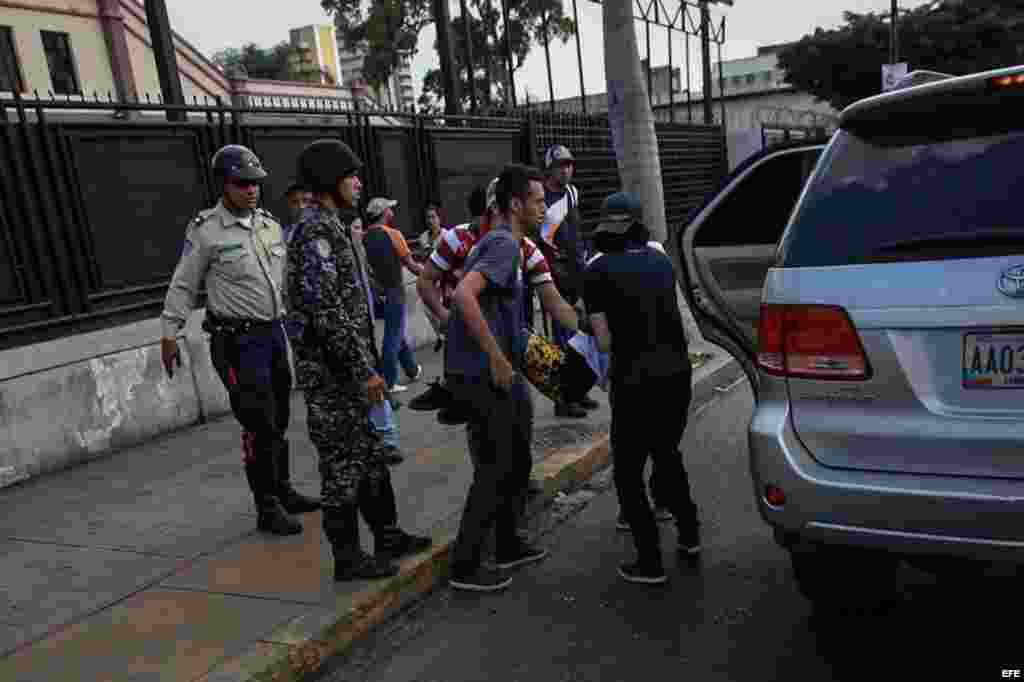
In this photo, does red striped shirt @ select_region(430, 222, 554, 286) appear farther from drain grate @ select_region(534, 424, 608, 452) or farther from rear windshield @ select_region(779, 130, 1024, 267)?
rear windshield @ select_region(779, 130, 1024, 267)

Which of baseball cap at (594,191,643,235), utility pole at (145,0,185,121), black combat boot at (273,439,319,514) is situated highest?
utility pole at (145,0,185,121)

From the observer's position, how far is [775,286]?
106 inches

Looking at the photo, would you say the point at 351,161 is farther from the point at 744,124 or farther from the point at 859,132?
the point at 744,124

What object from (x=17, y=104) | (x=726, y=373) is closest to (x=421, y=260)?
(x=726, y=373)

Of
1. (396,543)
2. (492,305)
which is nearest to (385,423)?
(396,543)

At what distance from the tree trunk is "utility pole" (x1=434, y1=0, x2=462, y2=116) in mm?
3514

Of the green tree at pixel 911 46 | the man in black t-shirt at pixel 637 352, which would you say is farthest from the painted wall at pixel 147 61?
the green tree at pixel 911 46

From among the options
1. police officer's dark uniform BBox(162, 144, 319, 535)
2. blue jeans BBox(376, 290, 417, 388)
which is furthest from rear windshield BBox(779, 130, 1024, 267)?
blue jeans BBox(376, 290, 417, 388)

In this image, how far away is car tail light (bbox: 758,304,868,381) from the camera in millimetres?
2533

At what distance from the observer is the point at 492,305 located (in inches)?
144

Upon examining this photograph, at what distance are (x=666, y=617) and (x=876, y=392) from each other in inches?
53.3

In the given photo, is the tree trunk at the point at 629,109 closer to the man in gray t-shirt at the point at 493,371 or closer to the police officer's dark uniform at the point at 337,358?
the man in gray t-shirt at the point at 493,371

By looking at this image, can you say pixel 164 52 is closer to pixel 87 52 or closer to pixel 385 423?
pixel 385 423

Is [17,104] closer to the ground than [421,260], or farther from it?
farther from it
